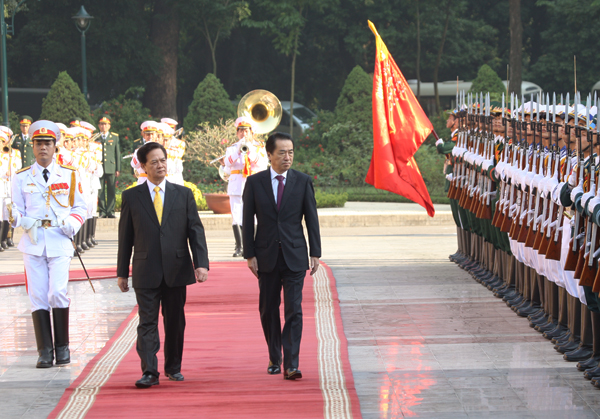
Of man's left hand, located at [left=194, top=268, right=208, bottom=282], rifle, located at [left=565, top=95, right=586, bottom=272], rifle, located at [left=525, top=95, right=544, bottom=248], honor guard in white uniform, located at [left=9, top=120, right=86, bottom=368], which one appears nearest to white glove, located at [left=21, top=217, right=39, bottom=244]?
honor guard in white uniform, located at [left=9, top=120, right=86, bottom=368]

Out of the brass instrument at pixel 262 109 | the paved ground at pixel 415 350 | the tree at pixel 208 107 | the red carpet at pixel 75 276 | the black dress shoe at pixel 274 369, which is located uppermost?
the tree at pixel 208 107

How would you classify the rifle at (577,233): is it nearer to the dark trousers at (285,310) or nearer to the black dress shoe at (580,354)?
the black dress shoe at (580,354)

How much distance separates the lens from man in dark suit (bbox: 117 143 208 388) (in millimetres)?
6578

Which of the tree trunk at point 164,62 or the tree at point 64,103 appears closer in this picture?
the tree at point 64,103

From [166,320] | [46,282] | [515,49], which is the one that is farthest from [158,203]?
[515,49]

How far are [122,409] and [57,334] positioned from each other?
1745 mm

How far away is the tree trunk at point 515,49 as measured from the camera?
119 feet

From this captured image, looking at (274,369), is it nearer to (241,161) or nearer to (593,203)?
(593,203)

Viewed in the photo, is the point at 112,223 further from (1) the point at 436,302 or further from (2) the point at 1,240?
(1) the point at 436,302

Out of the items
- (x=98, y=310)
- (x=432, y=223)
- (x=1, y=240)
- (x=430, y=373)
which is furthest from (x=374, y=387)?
(x=432, y=223)

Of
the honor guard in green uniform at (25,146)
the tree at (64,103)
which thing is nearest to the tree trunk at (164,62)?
the tree at (64,103)

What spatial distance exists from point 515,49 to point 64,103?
17.0 meters

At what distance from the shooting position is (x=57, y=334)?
7.43 metres

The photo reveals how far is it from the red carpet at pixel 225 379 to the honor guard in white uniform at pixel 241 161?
485 cm
